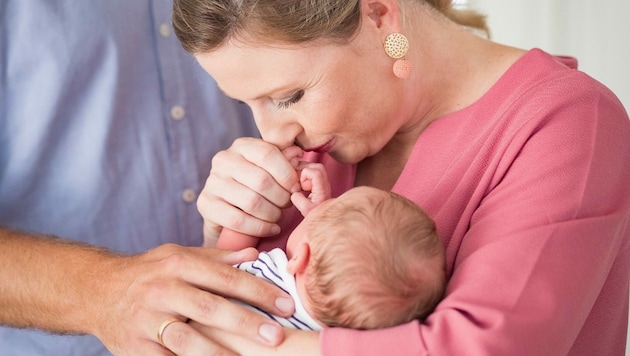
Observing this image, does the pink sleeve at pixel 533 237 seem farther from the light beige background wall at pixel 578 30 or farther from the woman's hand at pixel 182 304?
the light beige background wall at pixel 578 30

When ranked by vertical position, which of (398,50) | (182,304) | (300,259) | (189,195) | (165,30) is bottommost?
(189,195)

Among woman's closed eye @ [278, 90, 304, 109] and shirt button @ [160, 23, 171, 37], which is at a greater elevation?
woman's closed eye @ [278, 90, 304, 109]

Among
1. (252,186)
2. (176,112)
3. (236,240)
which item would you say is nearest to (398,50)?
(252,186)

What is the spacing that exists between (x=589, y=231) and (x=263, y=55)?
27.8 inches

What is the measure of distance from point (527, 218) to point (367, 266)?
295 mm

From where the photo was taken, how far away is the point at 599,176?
1.39 meters

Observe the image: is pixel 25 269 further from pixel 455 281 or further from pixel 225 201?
pixel 455 281

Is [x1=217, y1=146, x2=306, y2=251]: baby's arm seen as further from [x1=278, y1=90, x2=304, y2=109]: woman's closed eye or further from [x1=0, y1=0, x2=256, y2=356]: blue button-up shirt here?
[x1=0, y1=0, x2=256, y2=356]: blue button-up shirt

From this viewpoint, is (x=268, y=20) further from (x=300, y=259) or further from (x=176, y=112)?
(x=176, y=112)

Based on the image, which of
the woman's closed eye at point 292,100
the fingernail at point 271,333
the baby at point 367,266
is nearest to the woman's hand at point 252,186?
the woman's closed eye at point 292,100

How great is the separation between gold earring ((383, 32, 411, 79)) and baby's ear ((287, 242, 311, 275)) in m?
0.45

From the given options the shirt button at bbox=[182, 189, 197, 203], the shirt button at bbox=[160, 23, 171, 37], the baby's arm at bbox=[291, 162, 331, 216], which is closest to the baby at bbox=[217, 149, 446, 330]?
the baby's arm at bbox=[291, 162, 331, 216]

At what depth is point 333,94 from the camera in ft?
5.21

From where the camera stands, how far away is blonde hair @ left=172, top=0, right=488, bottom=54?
1498 millimetres
